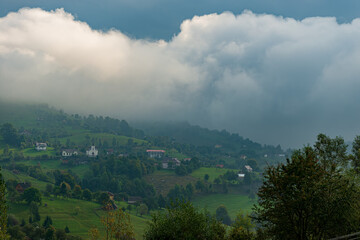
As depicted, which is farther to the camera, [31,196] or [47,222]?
[31,196]

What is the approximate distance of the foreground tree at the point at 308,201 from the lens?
34.0m

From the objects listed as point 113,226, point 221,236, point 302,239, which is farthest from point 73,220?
point 302,239

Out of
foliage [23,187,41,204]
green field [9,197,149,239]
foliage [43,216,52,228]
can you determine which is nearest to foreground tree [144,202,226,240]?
green field [9,197,149,239]

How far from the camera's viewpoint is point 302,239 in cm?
3469

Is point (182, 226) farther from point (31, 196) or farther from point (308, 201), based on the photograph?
point (31, 196)

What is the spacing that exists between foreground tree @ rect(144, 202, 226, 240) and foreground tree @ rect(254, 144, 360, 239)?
38.6 feet

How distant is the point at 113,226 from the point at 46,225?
128238 millimetres

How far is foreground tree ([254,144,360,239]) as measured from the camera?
1337 inches

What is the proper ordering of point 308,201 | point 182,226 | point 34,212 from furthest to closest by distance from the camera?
point 34,212, point 182,226, point 308,201

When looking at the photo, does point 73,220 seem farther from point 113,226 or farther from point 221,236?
point 221,236

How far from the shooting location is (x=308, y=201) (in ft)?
111

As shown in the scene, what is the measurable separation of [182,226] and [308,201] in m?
18.9

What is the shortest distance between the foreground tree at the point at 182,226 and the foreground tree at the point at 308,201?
1176 centimetres

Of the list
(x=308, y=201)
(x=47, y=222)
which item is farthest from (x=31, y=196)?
(x=308, y=201)
